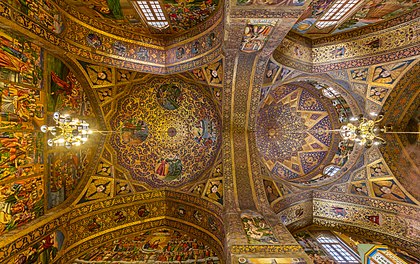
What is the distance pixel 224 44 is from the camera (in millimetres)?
7824

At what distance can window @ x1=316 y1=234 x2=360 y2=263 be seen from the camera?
28.9ft

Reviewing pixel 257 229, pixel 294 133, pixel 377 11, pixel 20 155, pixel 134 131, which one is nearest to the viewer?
pixel 20 155

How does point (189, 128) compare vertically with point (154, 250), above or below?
above

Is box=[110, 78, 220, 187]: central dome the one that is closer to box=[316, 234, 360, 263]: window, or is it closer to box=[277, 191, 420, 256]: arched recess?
box=[277, 191, 420, 256]: arched recess

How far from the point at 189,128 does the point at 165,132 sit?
128 centimetres

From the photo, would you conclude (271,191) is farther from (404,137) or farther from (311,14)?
(311,14)

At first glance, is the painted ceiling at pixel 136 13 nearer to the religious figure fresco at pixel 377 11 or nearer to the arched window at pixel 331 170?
the religious figure fresco at pixel 377 11

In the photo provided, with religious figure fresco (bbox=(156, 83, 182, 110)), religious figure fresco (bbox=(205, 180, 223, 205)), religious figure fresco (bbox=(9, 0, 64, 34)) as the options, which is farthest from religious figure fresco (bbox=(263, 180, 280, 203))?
religious figure fresco (bbox=(9, 0, 64, 34))

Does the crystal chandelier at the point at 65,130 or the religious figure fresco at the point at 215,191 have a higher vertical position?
the crystal chandelier at the point at 65,130

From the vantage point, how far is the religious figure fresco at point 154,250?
858 centimetres

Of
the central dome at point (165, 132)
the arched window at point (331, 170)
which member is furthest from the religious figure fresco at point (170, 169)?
the arched window at point (331, 170)

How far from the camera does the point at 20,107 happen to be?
6.88 metres

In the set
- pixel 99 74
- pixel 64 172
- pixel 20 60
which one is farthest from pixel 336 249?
pixel 20 60

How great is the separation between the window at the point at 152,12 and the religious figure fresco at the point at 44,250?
916 centimetres
